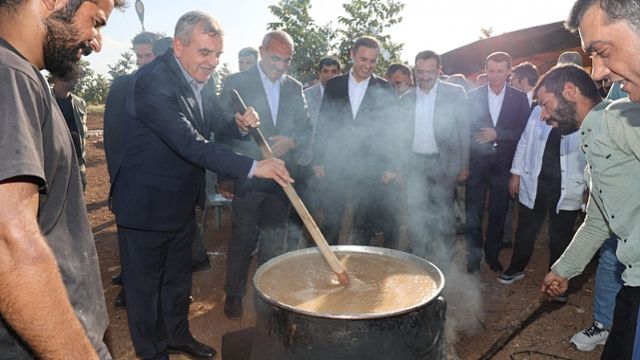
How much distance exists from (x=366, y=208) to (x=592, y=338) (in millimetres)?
2463

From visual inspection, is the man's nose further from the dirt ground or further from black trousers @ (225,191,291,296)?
black trousers @ (225,191,291,296)

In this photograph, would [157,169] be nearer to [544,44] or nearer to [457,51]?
[544,44]

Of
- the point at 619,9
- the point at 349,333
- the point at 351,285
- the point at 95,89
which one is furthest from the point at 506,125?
the point at 95,89

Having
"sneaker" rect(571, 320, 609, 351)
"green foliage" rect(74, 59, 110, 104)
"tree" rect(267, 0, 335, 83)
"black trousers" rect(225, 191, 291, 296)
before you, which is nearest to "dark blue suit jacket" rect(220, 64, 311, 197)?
"black trousers" rect(225, 191, 291, 296)

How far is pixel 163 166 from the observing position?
277 cm

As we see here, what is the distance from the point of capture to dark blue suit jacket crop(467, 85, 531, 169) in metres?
4.71

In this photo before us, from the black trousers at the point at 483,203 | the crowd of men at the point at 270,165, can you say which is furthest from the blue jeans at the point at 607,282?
the black trousers at the point at 483,203

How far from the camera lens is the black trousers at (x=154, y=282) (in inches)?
111

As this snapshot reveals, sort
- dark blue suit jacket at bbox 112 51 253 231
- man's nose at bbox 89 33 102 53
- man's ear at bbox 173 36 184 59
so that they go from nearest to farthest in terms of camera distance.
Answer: man's nose at bbox 89 33 102 53
dark blue suit jacket at bbox 112 51 253 231
man's ear at bbox 173 36 184 59

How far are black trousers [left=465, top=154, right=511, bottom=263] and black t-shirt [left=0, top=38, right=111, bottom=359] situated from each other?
419 cm

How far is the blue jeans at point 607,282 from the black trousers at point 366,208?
6.92 feet

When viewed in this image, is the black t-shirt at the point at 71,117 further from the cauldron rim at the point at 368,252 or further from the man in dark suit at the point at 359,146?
the cauldron rim at the point at 368,252

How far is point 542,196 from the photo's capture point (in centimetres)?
413

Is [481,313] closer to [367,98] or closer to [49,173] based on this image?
[367,98]
